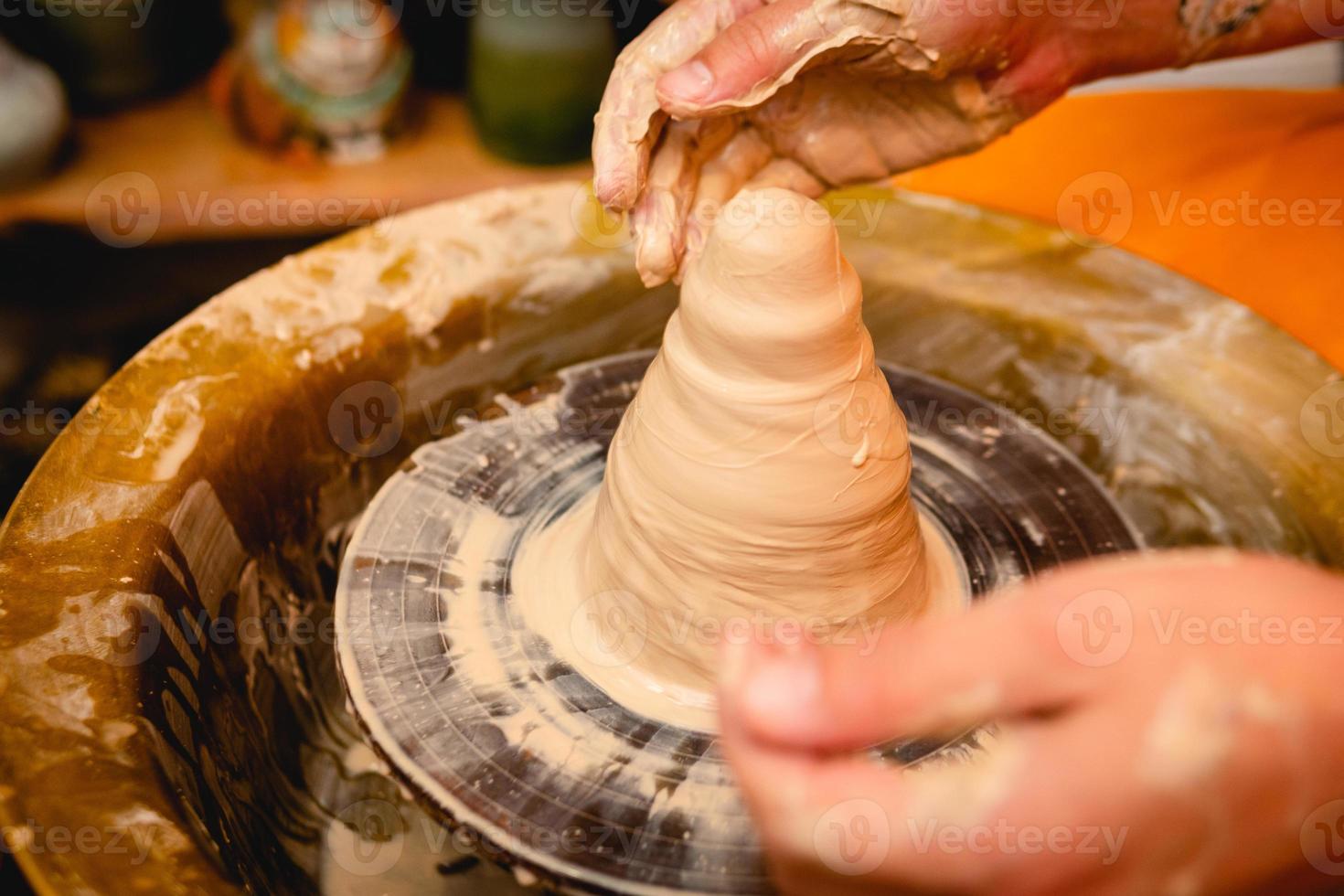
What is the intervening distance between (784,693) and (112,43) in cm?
326

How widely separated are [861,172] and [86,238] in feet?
7.83

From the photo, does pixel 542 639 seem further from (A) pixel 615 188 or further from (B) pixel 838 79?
(B) pixel 838 79

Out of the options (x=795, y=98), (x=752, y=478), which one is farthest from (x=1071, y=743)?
(x=795, y=98)

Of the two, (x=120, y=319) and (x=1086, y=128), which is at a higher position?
(x=1086, y=128)

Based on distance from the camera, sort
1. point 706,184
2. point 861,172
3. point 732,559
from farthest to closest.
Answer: point 861,172, point 706,184, point 732,559

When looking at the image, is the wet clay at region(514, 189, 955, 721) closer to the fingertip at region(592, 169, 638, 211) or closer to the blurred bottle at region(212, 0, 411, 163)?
the fingertip at region(592, 169, 638, 211)

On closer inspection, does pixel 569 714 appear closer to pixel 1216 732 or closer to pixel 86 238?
pixel 1216 732

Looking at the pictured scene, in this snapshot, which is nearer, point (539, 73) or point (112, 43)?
point (539, 73)

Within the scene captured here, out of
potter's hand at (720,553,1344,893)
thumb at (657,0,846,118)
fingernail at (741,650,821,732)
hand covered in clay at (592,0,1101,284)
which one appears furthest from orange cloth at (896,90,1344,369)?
fingernail at (741,650,821,732)

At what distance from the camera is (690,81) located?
53.0 inches

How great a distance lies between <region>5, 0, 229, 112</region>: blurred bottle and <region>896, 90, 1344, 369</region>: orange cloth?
2365 mm

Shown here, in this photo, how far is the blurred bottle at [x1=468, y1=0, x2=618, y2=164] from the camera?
113 inches

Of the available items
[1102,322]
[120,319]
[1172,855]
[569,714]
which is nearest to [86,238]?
[120,319]

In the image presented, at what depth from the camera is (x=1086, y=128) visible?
86.4 inches
